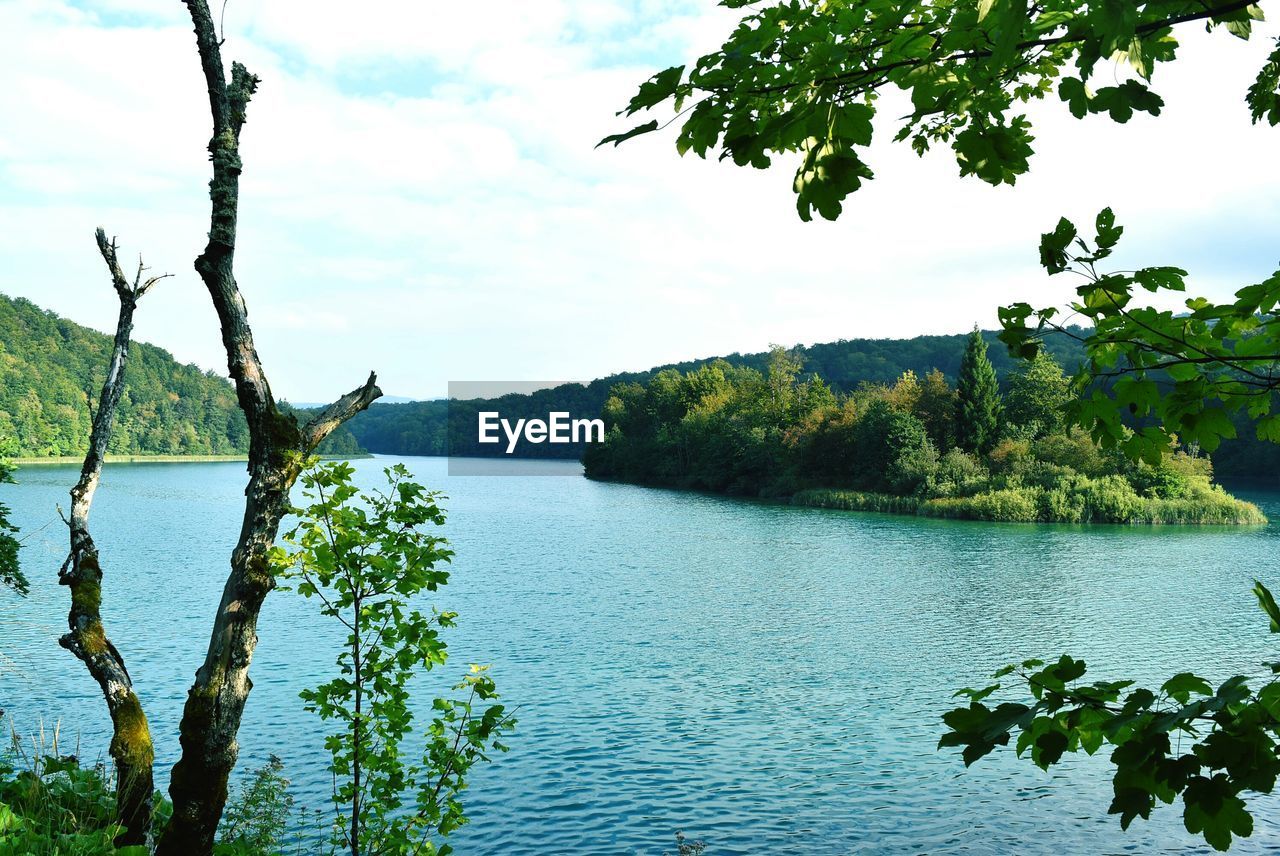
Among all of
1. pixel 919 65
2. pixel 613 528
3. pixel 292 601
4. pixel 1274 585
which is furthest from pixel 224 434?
pixel 919 65

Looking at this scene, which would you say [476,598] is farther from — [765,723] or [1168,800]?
[1168,800]

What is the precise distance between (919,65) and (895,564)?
24335 millimetres

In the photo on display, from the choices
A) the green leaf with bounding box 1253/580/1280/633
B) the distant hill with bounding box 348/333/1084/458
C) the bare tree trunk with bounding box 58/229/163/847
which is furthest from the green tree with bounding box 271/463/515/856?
the distant hill with bounding box 348/333/1084/458

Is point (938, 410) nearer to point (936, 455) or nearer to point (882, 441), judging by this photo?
point (882, 441)

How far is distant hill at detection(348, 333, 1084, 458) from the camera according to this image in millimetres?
88875

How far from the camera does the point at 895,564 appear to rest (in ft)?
82.8

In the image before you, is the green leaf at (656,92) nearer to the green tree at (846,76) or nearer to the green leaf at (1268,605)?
the green tree at (846,76)

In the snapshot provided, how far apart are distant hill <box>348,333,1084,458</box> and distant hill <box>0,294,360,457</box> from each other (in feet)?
56.6

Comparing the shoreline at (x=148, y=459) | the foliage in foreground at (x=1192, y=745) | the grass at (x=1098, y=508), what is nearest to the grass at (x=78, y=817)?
the foliage in foreground at (x=1192, y=745)

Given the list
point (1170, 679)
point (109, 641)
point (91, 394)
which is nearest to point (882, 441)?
point (109, 641)

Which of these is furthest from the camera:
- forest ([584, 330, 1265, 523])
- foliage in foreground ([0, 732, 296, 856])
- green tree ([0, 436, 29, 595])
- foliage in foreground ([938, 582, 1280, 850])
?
forest ([584, 330, 1265, 523])

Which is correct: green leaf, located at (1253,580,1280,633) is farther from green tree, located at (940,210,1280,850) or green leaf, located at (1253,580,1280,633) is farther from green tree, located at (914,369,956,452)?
green tree, located at (914,369,956,452)

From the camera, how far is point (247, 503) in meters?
4.73

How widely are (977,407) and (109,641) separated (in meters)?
44.0
